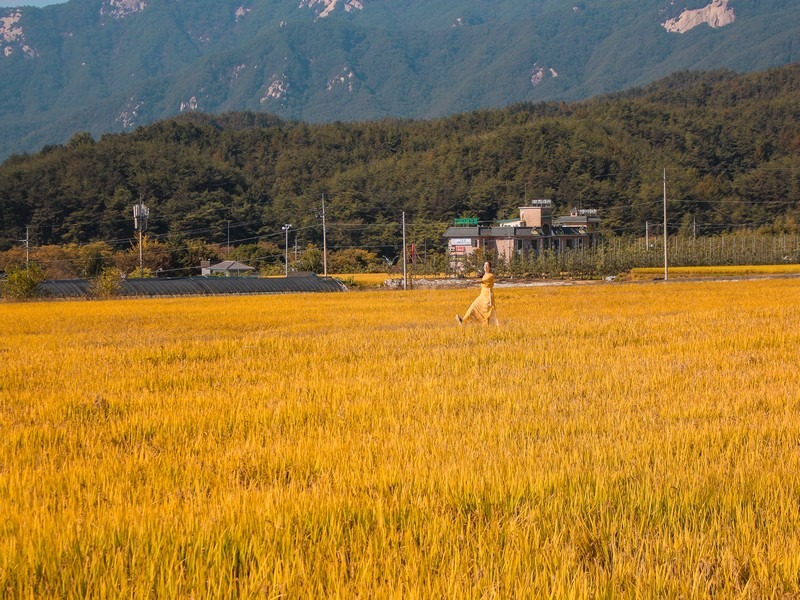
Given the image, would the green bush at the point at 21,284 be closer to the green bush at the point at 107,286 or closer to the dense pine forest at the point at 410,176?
the green bush at the point at 107,286

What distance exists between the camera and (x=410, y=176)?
11362cm

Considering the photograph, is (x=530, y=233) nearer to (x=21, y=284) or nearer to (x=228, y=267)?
(x=228, y=267)

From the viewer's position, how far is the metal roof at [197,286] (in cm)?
4169

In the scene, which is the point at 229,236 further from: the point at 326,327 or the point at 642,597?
the point at 642,597

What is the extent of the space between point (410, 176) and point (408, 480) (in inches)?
4370

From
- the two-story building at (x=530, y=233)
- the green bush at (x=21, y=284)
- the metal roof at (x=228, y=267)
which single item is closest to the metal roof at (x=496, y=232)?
the two-story building at (x=530, y=233)

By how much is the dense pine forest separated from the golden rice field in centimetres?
6876

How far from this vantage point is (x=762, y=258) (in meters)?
76.8

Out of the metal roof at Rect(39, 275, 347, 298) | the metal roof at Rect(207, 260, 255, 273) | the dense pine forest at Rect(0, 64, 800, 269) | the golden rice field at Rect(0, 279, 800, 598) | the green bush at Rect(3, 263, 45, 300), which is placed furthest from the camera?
the dense pine forest at Rect(0, 64, 800, 269)

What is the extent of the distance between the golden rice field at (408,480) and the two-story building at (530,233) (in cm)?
7697

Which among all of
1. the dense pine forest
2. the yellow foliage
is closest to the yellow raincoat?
the yellow foliage

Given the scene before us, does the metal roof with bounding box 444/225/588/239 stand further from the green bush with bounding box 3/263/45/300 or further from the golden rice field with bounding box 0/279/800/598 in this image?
the golden rice field with bounding box 0/279/800/598

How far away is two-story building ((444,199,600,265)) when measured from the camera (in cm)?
8781

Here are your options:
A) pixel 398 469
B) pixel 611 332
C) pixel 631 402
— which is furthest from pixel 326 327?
pixel 398 469
